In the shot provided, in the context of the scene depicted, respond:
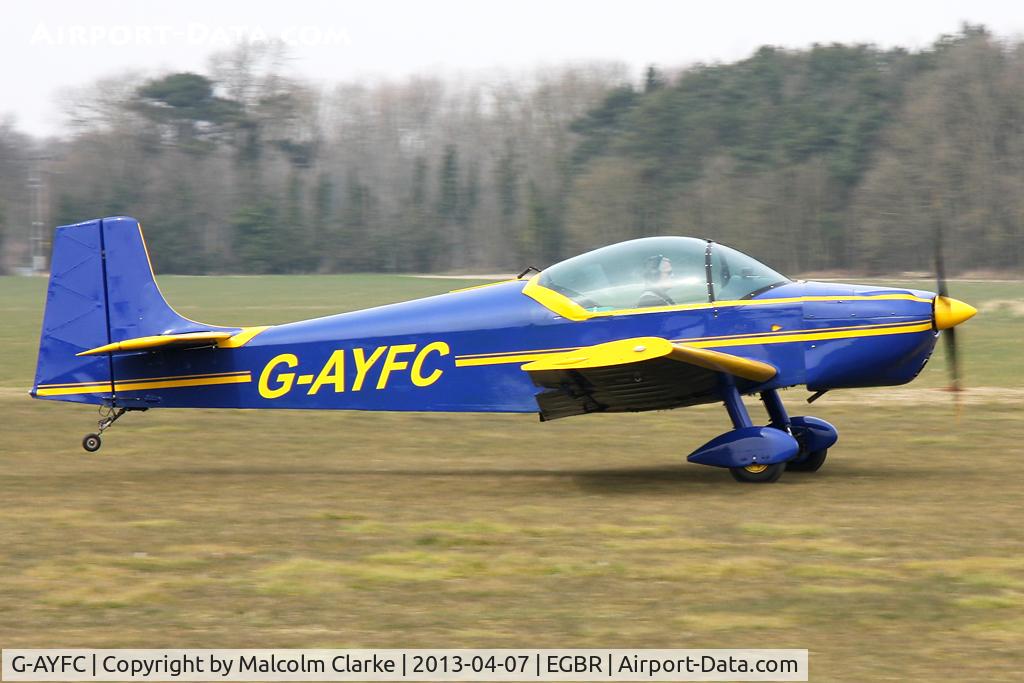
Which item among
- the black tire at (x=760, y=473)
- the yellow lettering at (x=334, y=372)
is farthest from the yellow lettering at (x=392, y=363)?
the black tire at (x=760, y=473)

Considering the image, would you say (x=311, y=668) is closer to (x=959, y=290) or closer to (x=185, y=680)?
(x=185, y=680)

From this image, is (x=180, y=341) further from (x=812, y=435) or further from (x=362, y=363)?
(x=812, y=435)

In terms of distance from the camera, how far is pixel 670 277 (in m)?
9.78

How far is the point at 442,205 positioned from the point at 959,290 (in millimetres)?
46864

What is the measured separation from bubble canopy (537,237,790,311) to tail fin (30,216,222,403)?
3484 mm

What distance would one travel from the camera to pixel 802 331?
9.62 meters

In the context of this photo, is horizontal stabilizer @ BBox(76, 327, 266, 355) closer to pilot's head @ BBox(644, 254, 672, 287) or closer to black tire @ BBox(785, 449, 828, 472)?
pilot's head @ BBox(644, 254, 672, 287)

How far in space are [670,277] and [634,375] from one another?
97 centimetres

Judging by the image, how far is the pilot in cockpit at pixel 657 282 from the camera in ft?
32.1

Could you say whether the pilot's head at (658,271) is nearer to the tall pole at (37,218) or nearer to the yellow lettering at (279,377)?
the yellow lettering at (279,377)

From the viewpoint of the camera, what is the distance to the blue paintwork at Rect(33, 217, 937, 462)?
31.5 feet

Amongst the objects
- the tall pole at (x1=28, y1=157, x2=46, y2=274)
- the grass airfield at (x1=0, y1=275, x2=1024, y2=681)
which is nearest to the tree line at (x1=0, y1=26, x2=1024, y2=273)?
the tall pole at (x1=28, y1=157, x2=46, y2=274)

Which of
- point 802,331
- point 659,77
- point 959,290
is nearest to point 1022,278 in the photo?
point 959,290

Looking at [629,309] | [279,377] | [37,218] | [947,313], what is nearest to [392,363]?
[279,377]
